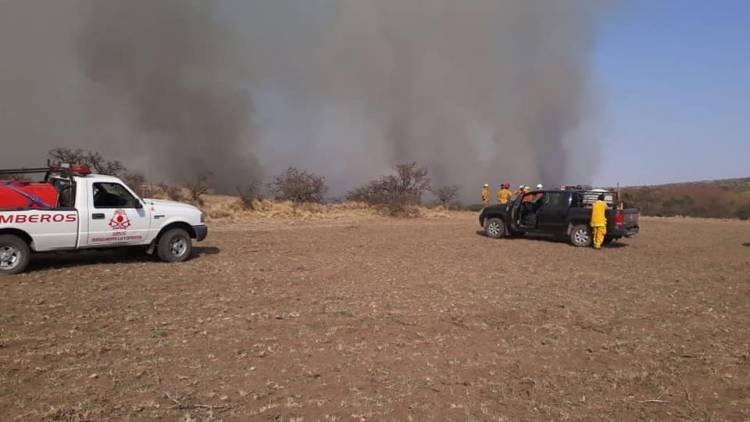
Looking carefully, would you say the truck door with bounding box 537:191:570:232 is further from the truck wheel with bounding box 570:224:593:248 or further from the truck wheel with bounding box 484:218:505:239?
the truck wheel with bounding box 484:218:505:239

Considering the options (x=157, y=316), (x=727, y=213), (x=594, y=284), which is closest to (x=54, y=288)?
(x=157, y=316)

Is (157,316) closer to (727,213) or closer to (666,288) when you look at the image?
(666,288)

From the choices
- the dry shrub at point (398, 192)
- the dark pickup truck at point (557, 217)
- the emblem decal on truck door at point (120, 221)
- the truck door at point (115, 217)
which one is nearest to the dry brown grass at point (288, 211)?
the dry shrub at point (398, 192)

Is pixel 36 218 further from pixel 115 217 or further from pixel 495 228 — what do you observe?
pixel 495 228

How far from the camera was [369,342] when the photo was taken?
5664mm

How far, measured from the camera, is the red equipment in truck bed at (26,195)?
8.86 metres

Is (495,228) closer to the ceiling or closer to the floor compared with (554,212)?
closer to the floor

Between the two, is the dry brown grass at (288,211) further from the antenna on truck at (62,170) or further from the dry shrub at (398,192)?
the antenna on truck at (62,170)

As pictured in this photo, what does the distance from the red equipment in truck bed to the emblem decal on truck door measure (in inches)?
37.1

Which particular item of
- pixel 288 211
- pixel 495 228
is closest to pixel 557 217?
pixel 495 228

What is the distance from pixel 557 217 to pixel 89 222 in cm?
1149

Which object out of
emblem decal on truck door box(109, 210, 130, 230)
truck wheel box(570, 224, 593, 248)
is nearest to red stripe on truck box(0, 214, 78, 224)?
emblem decal on truck door box(109, 210, 130, 230)

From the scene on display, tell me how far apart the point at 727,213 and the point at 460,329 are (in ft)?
119

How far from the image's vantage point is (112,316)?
254 inches
